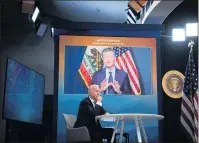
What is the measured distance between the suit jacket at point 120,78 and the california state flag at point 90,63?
0.07 meters

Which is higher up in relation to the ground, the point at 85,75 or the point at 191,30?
the point at 191,30

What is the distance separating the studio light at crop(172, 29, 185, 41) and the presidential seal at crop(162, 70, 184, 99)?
0.73 meters

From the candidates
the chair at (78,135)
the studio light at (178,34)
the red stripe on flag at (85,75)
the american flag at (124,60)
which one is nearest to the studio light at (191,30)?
the studio light at (178,34)

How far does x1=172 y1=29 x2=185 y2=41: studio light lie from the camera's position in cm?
645

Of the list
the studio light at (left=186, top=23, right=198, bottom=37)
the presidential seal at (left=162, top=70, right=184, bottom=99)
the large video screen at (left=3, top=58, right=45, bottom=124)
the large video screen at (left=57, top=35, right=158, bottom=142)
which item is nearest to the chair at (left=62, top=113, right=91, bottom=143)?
the large video screen at (left=3, top=58, right=45, bottom=124)

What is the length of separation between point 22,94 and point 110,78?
1533mm

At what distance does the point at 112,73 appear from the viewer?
6004 millimetres

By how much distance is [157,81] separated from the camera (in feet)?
19.7

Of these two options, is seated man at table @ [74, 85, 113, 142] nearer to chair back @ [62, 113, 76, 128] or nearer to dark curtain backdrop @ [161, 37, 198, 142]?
chair back @ [62, 113, 76, 128]

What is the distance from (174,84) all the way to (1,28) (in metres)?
3.93

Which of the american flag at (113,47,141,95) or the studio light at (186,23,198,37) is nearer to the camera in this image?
the american flag at (113,47,141,95)

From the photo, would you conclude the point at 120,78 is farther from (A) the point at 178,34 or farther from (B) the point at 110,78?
(A) the point at 178,34

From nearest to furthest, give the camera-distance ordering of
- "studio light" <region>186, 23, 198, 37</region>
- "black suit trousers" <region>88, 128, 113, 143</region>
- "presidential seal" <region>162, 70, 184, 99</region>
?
"black suit trousers" <region>88, 128, 113, 143</region>
"studio light" <region>186, 23, 198, 37</region>
"presidential seal" <region>162, 70, 184, 99</region>

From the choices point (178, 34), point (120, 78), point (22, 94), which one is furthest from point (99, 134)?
point (178, 34)
